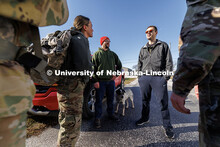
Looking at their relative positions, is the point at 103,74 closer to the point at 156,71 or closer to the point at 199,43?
the point at 156,71

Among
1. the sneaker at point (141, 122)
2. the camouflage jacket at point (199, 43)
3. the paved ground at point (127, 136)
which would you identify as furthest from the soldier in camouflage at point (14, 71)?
the sneaker at point (141, 122)

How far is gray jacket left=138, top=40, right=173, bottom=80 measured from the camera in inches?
75.7

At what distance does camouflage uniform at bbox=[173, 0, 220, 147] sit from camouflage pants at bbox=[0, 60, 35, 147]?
0.96 m

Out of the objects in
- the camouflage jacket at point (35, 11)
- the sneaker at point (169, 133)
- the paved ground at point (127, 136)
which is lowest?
the paved ground at point (127, 136)

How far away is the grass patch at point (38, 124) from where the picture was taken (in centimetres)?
184

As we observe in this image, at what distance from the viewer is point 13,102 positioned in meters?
0.45

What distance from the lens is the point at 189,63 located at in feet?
2.10

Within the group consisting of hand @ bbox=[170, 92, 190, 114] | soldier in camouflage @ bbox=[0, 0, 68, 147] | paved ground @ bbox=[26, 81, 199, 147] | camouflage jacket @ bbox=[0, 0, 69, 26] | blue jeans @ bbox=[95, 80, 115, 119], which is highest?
camouflage jacket @ bbox=[0, 0, 69, 26]

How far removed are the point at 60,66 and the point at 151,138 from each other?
1.87 metres

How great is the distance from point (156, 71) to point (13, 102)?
6.91 ft

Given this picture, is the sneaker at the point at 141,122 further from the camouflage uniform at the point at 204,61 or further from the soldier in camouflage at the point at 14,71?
the soldier in camouflage at the point at 14,71

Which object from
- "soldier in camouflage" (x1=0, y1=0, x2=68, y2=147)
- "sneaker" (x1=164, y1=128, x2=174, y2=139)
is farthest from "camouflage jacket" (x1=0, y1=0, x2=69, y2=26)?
"sneaker" (x1=164, y1=128, x2=174, y2=139)

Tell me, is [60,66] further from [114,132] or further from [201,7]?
[114,132]

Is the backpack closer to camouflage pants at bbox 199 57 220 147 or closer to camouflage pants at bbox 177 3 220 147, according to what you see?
camouflage pants at bbox 177 3 220 147
